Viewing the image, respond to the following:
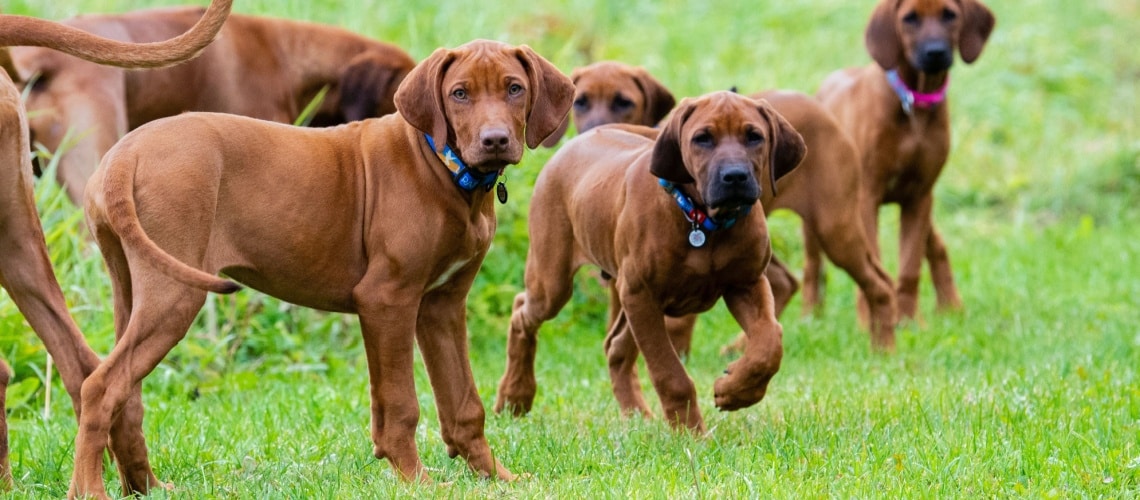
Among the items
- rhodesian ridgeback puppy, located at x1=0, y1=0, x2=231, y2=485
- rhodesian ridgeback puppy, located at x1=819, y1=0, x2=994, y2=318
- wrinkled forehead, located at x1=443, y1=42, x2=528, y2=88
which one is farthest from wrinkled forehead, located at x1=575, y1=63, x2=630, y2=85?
rhodesian ridgeback puppy, located at x1=0, y1=0, x2=231, y2=485

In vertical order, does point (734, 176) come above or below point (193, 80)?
above

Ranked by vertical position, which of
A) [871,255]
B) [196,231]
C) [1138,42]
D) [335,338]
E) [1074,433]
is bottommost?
[1138,42]

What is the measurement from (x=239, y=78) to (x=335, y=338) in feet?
5.57

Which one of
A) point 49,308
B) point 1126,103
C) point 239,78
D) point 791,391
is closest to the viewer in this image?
point 49,308

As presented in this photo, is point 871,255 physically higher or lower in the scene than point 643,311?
lower

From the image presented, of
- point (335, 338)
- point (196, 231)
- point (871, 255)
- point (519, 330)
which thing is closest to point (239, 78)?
point (335, 338)

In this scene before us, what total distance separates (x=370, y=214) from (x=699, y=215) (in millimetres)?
1291

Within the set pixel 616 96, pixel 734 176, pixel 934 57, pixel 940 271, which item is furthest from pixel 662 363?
pixel 940 271

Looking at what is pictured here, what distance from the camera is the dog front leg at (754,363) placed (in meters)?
5.44

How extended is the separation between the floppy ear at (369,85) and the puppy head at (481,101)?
12.1ft

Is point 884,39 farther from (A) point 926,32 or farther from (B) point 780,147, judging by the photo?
(B) point 780,147

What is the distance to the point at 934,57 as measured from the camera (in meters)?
8.86

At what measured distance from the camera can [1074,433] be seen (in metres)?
5.21

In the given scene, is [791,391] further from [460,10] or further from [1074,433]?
[460,10]
